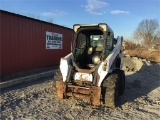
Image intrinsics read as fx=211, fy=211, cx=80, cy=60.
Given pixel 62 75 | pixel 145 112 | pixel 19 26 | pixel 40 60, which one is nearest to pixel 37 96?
pixel 62 75

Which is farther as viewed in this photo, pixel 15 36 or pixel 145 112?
pixel 15 36

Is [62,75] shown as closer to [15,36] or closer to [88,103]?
[88,103]

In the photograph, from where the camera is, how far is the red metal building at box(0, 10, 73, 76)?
29.9 ft

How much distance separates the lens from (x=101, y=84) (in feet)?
19.7

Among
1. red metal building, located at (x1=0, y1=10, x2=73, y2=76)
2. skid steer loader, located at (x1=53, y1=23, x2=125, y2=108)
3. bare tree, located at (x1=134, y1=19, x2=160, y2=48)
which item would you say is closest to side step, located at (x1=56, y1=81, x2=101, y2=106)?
skid steer loader, located at (x1=53, y1=23, x2=125, y2=108)

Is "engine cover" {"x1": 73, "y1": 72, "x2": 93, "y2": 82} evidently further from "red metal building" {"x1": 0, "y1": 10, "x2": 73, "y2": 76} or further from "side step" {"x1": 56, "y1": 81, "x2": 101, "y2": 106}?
"red metal building" {"x1": 0, "y1": 10, "x2": 73, "y2": 76}

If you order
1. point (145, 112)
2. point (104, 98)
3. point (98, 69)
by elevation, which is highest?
point (98, 69)

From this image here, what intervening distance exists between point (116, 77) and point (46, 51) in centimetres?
726

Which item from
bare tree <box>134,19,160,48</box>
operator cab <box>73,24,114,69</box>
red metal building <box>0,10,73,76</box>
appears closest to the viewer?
operator cab <box>73,24,114,69</box>

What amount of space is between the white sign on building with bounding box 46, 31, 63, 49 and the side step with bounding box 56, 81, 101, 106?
671cm

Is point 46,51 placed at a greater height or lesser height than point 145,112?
greater

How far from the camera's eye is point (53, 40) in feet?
43.8

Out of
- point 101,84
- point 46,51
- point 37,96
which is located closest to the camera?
point 101,84

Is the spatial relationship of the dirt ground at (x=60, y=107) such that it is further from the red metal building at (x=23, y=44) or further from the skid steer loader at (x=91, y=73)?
the red metal building at (x=23, y=44)
